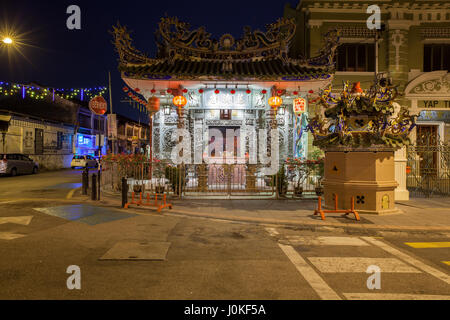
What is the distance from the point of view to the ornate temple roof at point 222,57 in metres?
13.5

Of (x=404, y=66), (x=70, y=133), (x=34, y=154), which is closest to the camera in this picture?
(x=404, y=66)

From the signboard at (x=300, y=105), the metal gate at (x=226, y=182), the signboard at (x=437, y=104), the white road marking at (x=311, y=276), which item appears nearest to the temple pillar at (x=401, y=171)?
the metal gate at (x=226, y=182)

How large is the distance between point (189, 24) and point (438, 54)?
49.2 feet

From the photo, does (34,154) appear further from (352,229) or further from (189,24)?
(352,229)

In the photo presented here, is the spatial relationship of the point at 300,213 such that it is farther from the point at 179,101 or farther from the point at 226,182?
the point at 179,101

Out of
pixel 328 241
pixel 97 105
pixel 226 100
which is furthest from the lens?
pixel 226 100

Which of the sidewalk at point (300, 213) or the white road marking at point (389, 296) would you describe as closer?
the white road marking at point (389, 296)

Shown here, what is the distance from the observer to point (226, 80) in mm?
13758

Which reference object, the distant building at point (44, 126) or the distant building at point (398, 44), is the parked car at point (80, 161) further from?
the distant building at point (398, 44)

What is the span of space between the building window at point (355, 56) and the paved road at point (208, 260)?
1325cm

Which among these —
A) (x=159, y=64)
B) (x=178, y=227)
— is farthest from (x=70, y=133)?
(x=178, y=227)

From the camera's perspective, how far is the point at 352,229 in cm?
740

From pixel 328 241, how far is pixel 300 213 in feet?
8.22

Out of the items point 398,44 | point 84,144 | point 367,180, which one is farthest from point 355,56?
point 84,144
